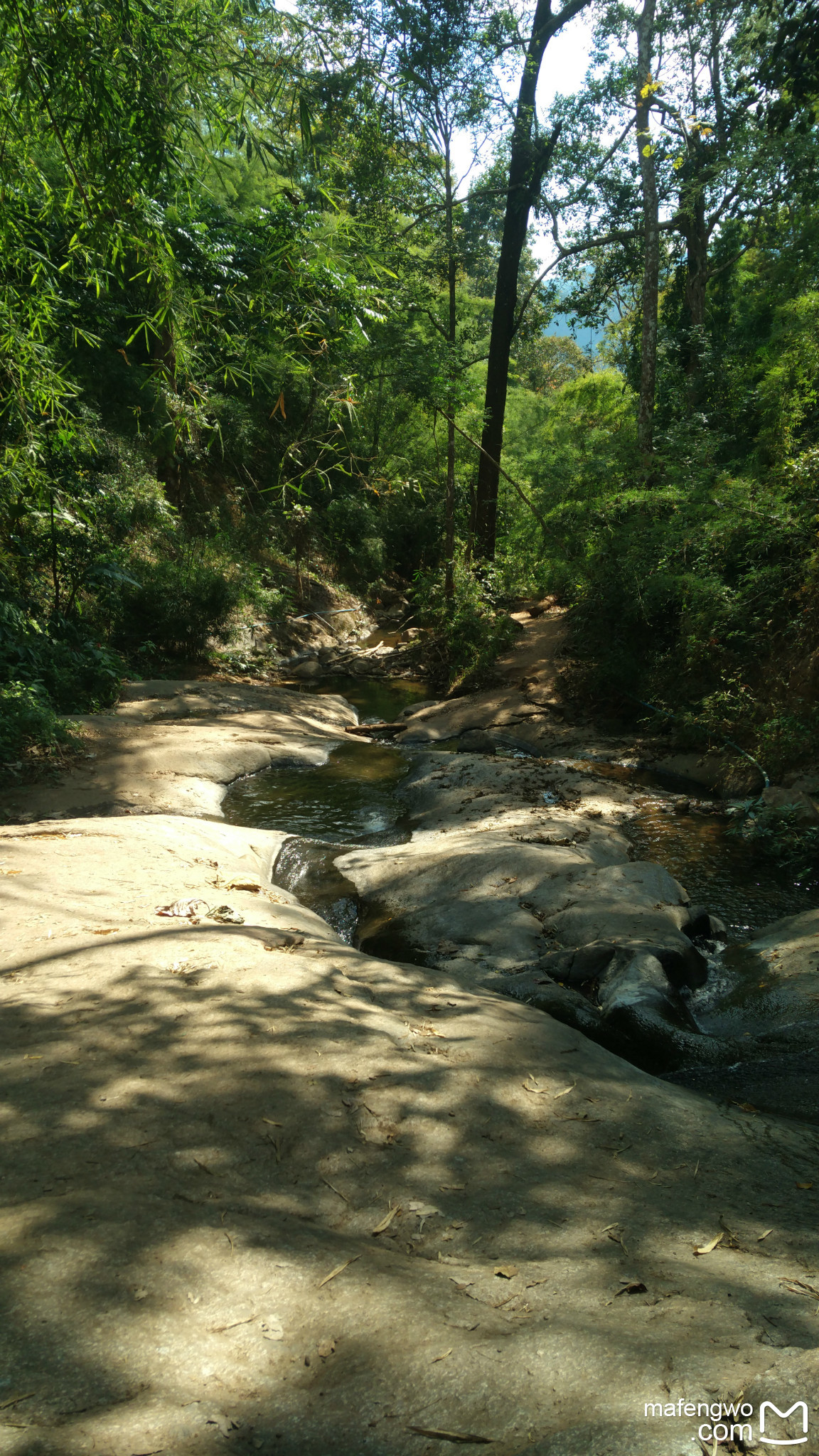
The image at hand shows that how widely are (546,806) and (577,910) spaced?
243cm

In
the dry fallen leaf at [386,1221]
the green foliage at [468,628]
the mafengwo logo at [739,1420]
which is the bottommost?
the dry fallen leaf at [386,1221]

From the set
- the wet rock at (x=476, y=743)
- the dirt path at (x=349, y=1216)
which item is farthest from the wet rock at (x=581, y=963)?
the wet rock at (x=476, y=743)

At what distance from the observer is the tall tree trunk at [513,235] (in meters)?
14.7

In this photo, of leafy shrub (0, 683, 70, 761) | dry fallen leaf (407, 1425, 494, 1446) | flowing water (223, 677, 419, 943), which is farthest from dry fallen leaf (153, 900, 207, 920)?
leafy shrub (0, 683, 70, 761)

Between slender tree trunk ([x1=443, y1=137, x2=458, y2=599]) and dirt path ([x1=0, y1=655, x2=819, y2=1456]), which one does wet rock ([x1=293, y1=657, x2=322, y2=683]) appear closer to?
slender tree trunk ([x1=443, y1=137, x2=458, y2=599])

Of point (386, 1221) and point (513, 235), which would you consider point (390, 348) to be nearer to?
point (513, 235)

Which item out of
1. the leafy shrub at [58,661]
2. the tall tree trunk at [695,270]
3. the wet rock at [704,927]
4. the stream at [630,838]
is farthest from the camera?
the tall tree trunk at [695,270]

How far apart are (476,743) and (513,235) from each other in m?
11.4

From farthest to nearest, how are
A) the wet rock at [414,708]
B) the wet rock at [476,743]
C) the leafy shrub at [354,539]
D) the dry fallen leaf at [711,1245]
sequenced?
the leafy shrub at [354,539] < the wet rock at [414,708] < the wet rock at [476,743] < the dry fallen leaf at [711,1245]

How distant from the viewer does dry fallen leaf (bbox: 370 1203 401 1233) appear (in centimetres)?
215

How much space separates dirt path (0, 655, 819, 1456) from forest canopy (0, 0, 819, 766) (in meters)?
3.94

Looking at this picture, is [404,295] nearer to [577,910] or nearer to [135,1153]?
[577,910]

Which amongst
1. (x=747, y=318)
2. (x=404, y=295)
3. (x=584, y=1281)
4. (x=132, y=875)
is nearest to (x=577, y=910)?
(x=132, y=875)

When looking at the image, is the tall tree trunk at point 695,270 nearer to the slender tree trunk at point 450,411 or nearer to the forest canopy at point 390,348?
the forest canopy at point 390,348
